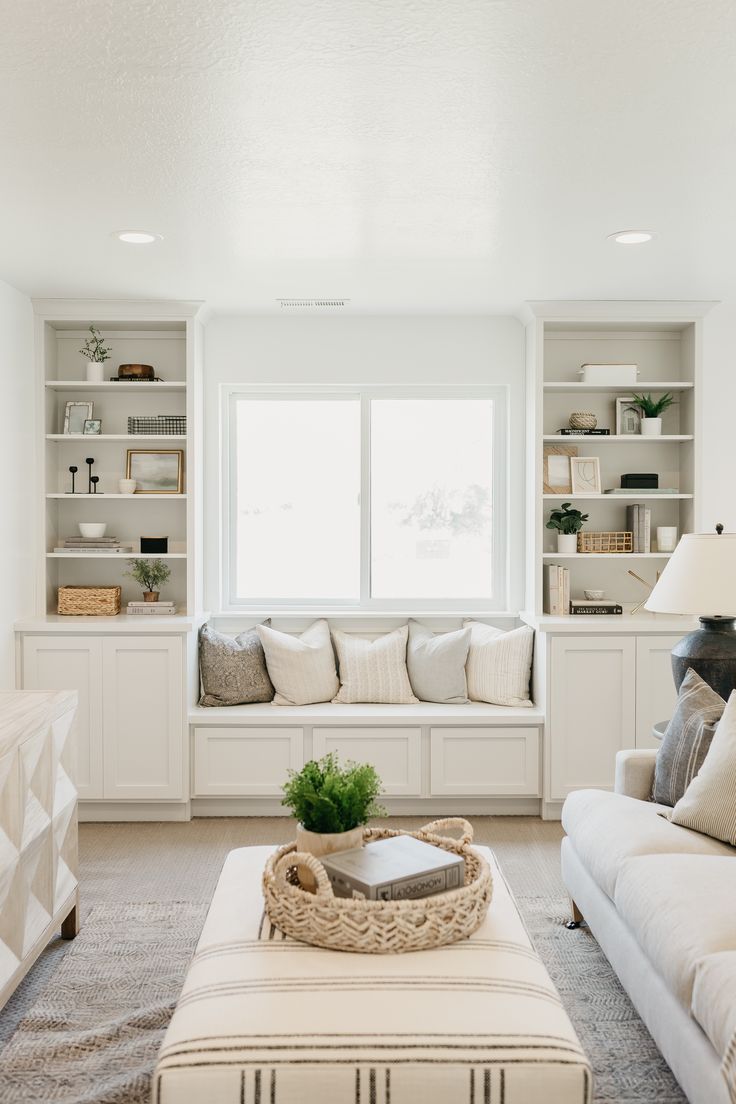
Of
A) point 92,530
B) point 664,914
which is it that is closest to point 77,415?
point 92,530

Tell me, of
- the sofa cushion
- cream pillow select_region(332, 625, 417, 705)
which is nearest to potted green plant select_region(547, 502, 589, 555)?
cream pillow select_region(332, 625, 417, 705)

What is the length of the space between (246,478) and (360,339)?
38.1 inches

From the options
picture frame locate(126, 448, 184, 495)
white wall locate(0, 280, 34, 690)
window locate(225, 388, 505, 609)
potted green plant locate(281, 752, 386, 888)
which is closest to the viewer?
potted green plant locate(281, 752, 386, 888)

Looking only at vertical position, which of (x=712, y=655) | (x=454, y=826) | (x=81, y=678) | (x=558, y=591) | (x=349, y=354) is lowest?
(x=454, y=826)

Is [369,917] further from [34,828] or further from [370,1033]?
[34,828]

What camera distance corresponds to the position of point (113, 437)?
456 cm

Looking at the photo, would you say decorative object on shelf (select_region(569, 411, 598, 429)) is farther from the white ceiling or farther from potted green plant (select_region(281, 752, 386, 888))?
potted green plant (select_region(281, 752, 386, 888))

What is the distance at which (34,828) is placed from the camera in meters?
2.67

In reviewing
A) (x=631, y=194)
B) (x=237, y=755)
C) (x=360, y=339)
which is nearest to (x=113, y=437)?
(x=360, y=339)

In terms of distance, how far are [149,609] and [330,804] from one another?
2599mm

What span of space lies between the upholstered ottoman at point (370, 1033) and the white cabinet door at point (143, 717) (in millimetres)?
2432

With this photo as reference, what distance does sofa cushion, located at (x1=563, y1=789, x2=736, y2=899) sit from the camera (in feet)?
8.55

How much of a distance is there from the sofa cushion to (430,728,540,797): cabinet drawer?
1261mm

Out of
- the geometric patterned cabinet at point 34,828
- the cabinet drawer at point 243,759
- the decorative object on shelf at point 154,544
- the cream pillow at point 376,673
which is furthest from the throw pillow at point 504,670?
the geometric patterned cabinet at point 34,828
